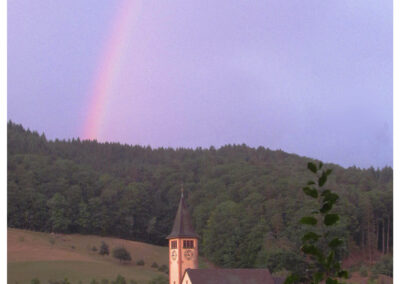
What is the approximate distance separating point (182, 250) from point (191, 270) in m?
3.47

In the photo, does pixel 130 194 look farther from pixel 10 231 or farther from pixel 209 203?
pixel 10 231

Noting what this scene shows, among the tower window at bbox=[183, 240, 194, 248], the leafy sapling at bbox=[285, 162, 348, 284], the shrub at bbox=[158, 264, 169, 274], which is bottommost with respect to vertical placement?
the shrub at bbox=[158, 264, 169, 274]

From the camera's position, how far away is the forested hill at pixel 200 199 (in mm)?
118812

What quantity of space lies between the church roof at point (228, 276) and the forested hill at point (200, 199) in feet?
105

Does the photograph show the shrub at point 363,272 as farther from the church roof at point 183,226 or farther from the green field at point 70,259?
the church roof at point 183,226

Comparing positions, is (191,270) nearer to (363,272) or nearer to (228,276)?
(228,276)

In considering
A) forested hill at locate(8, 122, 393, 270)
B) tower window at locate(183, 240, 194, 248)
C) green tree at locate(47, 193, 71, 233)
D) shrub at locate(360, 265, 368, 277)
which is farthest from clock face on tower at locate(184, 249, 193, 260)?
green tree at locate(47, 193, 71, 233)

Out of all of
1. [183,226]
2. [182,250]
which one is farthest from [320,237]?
[183,226]

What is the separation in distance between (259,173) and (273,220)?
3282cm

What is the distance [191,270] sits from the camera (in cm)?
6081

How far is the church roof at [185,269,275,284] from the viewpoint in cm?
6012

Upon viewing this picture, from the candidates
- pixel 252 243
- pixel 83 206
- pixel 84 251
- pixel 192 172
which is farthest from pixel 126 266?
pixel 192 172

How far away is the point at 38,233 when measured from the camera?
13025 cm

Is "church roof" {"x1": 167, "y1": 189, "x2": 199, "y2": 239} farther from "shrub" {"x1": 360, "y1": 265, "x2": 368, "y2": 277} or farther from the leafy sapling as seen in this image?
the leafy sapling
